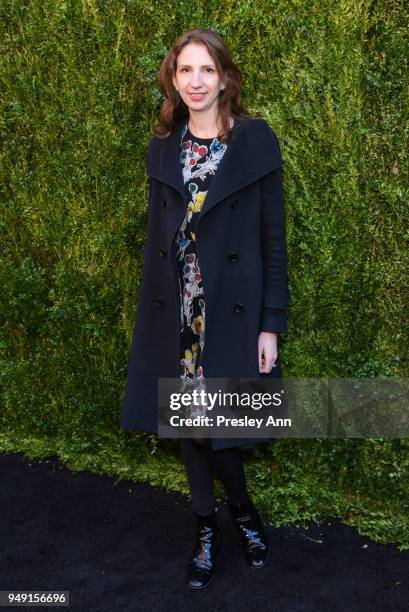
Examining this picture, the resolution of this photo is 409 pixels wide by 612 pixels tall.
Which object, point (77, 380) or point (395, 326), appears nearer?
point (395, 326)

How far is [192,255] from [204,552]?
144cm

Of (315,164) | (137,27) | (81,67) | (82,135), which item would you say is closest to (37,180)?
(82,135)

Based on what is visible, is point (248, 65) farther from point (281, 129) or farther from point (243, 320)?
point (243, 320)

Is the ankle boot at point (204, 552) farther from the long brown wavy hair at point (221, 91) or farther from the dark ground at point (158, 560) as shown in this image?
the long brown wavy hair at point (221, 91)

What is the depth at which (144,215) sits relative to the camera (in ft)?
14.8

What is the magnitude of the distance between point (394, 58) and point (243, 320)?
143 centimetres

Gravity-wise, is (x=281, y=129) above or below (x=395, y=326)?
above

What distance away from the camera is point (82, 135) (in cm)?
458

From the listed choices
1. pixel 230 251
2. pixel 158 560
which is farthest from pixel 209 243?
pixel 158 560

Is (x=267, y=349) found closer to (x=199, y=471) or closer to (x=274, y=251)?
(x=274, y=251)

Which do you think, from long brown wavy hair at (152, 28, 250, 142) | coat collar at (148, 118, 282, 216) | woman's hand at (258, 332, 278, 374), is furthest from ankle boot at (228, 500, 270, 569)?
long brown wavy hair at (152, 28, 250, 142)

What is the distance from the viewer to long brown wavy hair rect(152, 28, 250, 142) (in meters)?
3.45

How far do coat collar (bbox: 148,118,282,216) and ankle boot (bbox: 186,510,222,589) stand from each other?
1.52m

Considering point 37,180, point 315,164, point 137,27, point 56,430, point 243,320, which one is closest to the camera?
point 243,320
